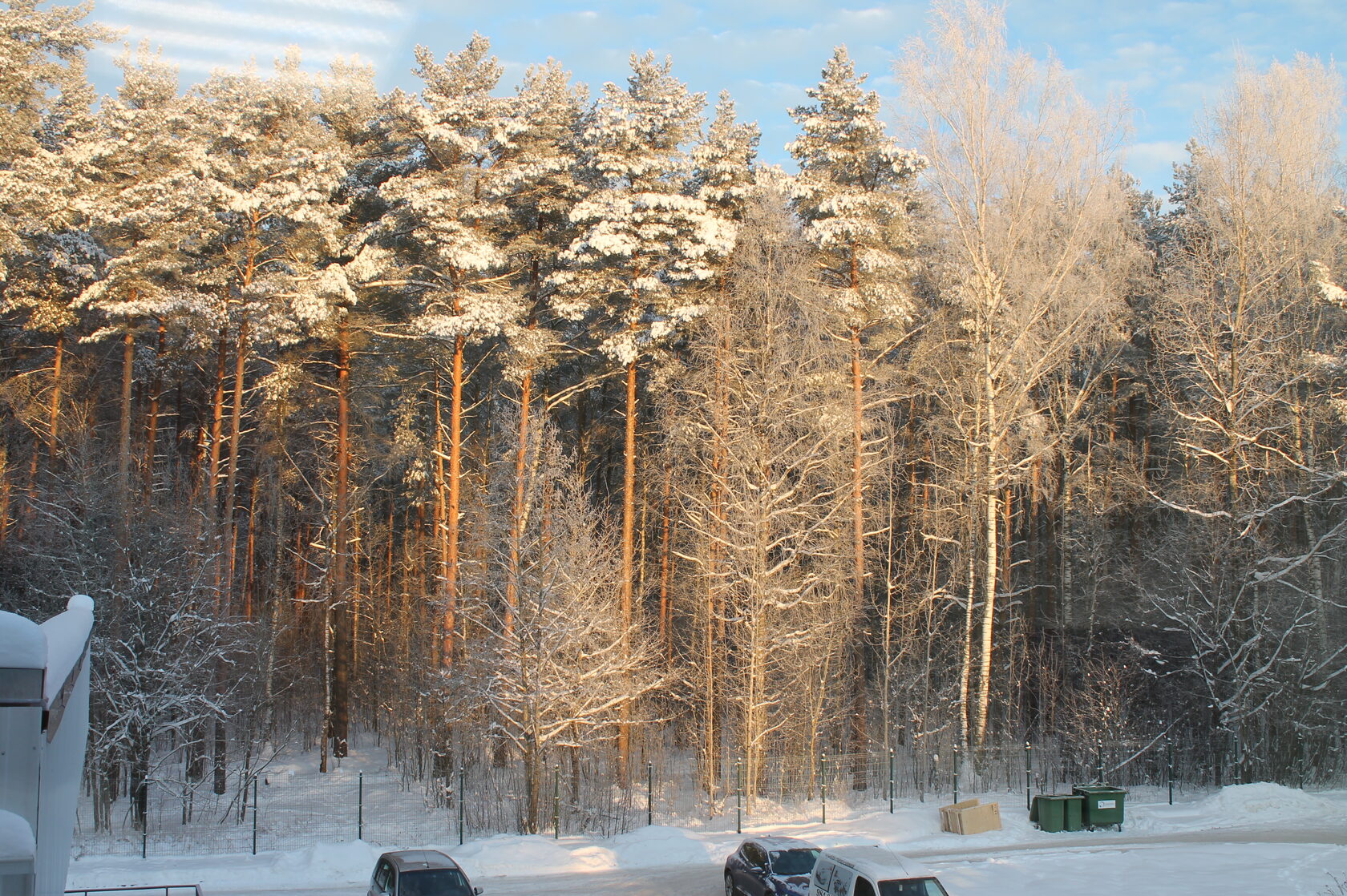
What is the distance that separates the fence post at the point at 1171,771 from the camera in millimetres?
23973

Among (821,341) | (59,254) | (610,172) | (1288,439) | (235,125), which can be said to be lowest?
(1288,439)

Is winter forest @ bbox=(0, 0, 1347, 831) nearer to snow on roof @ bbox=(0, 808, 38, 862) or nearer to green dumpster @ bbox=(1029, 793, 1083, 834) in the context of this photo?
green dumpster @ bbox=(1029, 793, 1083, 834)

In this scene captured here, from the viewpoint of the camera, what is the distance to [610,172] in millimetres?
26438

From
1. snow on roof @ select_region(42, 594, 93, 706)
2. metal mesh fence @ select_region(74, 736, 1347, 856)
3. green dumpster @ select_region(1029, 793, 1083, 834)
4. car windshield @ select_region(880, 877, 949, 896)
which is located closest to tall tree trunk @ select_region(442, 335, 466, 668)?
metal mesh fence @ select_region(74, 736, 1347, 856)

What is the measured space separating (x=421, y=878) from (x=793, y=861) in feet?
18.8

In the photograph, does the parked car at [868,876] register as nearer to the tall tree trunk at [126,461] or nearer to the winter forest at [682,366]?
the winter forest at [682,366]

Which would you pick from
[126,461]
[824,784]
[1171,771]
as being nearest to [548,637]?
[824,784]

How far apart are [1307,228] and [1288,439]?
6232mm

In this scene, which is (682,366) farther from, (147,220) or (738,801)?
(147,220)

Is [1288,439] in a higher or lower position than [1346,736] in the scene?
higher

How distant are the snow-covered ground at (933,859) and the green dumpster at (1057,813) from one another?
0.31 m

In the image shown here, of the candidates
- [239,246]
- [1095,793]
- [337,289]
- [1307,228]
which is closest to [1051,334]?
[1307,228]

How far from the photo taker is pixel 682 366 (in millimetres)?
27312

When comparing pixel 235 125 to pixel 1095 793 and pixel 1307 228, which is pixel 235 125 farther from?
pixel 1307 228
